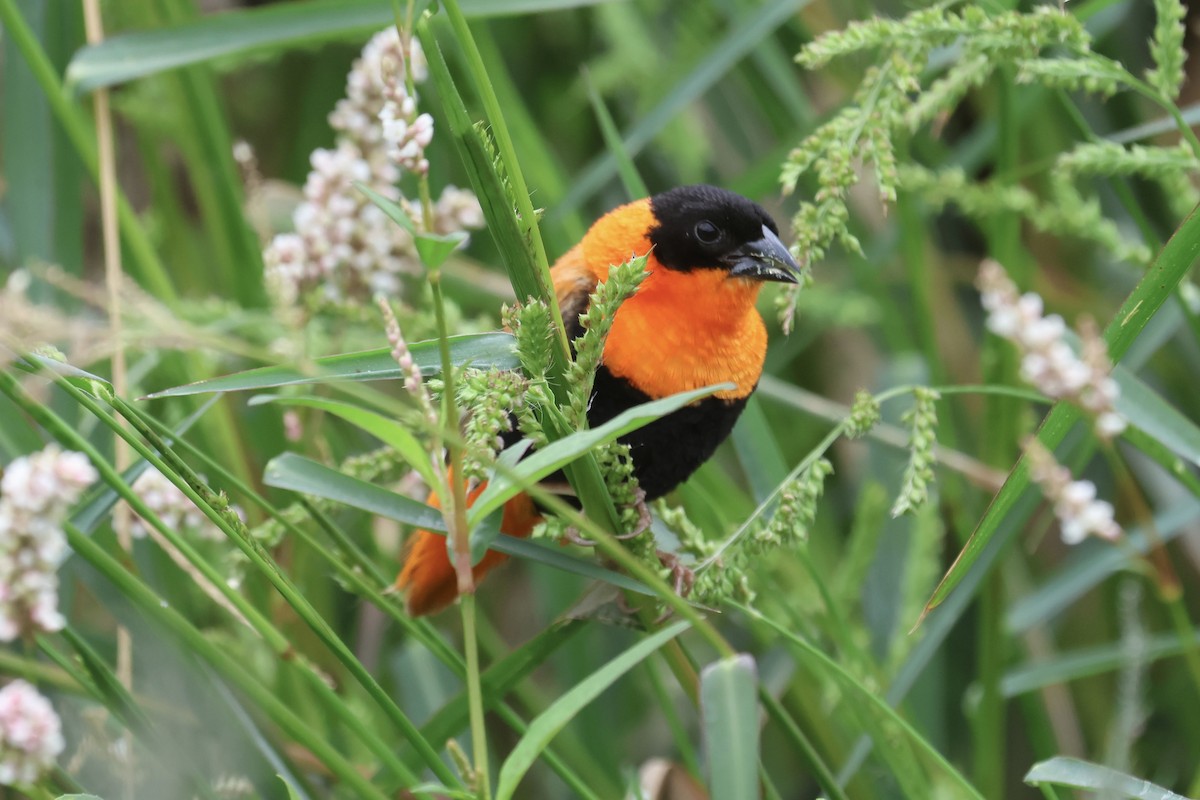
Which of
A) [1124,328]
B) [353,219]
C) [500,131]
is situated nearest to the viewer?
[500,131]

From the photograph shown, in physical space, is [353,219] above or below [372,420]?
above

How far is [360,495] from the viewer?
→ 1.16m

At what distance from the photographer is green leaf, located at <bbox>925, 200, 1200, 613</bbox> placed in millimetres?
1168

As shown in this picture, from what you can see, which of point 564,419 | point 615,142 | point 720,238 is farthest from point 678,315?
point 564,419

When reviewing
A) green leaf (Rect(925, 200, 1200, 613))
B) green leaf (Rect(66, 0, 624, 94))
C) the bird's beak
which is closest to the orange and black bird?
the bird's beak

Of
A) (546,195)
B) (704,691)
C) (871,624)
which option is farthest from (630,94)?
(704,691)

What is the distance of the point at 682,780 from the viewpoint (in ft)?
5.92

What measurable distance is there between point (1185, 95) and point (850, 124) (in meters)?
2.20

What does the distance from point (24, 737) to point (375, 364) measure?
0.45 metres

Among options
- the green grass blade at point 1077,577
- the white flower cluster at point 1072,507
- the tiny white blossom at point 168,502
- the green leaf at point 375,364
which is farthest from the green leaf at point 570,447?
the green grass blade at point 1077,577

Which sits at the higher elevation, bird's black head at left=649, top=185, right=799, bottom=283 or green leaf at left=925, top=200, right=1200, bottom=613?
bird's black head at left=649, top=185, right=799, bottom=283

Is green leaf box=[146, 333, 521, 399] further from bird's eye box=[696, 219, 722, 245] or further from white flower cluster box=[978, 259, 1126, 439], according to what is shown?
bird's eye box=[696, 219, 722, 245]

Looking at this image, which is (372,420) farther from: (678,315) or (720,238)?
(720,238)

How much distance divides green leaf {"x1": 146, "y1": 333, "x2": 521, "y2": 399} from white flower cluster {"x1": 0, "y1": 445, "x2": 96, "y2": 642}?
0.23 meters
